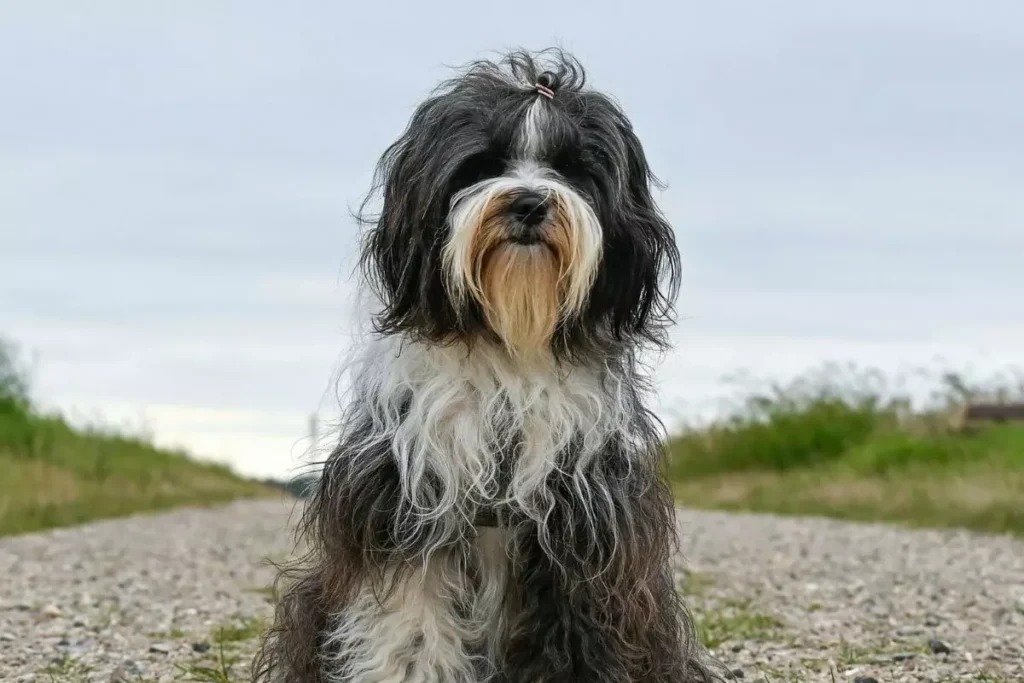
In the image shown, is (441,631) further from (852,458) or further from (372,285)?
(852,458)

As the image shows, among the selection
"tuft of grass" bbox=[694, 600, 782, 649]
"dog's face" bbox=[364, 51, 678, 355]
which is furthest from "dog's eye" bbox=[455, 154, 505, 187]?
"tuft of grass" bbox=[694, 600, 782, 649]

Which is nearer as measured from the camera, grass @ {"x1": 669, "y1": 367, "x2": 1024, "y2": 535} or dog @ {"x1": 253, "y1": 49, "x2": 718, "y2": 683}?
dog @ {"x1": 253, "y1": 49, "x2": 718, "y2": 683}

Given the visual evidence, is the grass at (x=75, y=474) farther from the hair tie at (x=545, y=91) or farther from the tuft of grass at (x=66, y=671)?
the hair tie at (x=545, y=91)

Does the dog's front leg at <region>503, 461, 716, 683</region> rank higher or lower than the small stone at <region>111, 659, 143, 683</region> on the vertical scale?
higher

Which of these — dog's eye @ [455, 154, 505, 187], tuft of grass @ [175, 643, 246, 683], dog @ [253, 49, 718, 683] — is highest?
dog's eye @ [455, 154, 505, 187]

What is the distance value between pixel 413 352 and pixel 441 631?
90 cm

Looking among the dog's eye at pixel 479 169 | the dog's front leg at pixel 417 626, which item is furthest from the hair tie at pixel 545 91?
the dog's front leg at pixel 417 626

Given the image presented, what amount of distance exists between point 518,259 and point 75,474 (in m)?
13.5

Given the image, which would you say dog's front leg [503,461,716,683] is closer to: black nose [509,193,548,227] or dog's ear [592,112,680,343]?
dog's ear [592,112,680,343]

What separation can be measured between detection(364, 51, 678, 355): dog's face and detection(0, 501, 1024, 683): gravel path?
1.76 meters

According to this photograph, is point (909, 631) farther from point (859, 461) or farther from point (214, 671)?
point (859, 461)

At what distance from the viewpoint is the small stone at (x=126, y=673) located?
5.57m

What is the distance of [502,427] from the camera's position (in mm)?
4359

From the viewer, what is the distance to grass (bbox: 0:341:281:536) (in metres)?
13.7
